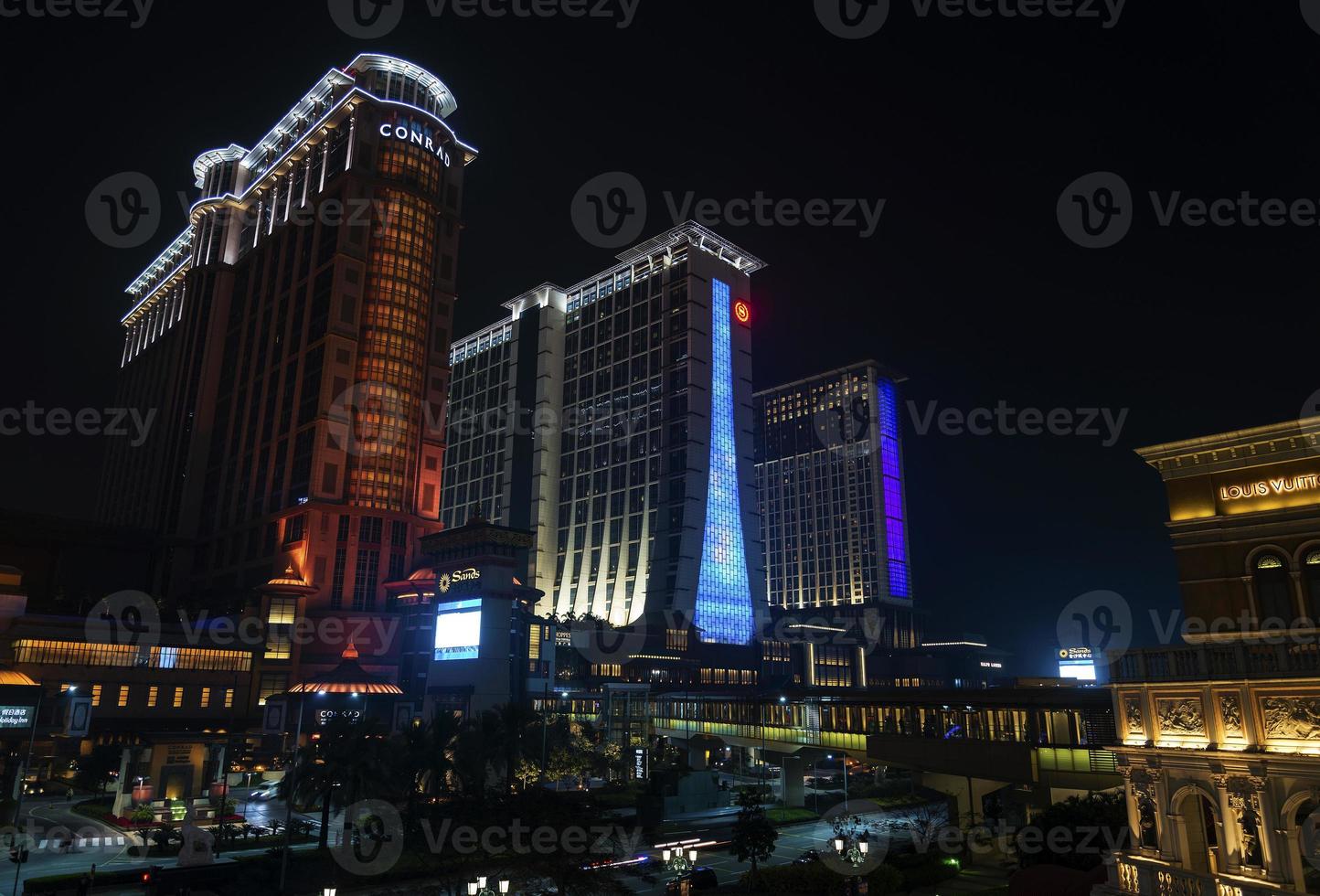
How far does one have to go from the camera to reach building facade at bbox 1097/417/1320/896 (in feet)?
62.6

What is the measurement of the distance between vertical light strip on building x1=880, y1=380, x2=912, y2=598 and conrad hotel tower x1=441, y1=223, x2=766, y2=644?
47306 mm

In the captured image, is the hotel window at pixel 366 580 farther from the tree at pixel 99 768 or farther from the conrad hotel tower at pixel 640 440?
the tree at pixel 99 768

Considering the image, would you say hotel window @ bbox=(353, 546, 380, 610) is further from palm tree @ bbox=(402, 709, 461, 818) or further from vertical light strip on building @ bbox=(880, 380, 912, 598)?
vertical light strip on building @ bbox=(880, 380, 912, 598)

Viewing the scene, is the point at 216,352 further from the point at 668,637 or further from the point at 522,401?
the point at 668,637

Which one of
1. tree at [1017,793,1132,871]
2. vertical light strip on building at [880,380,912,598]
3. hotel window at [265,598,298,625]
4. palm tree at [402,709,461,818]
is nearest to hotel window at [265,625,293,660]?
hotel window at [265,598,298,625]

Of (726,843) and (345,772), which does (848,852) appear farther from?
(345,772)

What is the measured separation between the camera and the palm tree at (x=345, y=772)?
4558 cm

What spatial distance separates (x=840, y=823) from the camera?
6525 cm

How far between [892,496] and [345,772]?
15773 cm

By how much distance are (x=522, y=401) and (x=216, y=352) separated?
196 ft

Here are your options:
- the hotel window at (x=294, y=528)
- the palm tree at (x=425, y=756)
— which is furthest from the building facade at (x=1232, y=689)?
the hotel window at (x=294, y=528)

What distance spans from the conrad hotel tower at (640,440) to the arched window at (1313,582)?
4561 inches

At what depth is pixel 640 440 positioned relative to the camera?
155 metres

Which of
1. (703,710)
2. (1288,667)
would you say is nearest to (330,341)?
(703,710)
